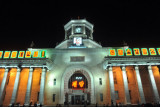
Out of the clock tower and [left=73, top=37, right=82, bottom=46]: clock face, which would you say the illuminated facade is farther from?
the clock tower

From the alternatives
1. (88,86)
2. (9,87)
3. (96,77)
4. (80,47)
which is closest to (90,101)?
(88,86)

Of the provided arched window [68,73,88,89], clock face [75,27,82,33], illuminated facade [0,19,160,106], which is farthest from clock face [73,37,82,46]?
arched window [68,73,88,89]

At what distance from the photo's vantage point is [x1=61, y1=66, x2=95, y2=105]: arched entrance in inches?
1101

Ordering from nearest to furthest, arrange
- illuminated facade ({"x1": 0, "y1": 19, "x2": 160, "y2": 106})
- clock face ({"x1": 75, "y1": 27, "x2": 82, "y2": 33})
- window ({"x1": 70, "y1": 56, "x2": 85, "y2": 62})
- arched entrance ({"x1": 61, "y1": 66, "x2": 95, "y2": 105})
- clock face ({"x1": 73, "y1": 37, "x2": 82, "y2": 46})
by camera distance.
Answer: illuminated facade ({"x1": 0, "y1": 19, "x2": 160, "y2": 106}) → arched entrance ({"x1": 61, "y1": 66, "x2": 95, "y2": 105}) → window ({"x1": 70, "y1": 56, "x2": 85, "y2": 62}) → clock face ({"x1": 73, "y1": 37, "x2": 82, "y2": 46}) → clock face ({"x1": 75, "y1": 27, "x2": 82, "y2": 33})

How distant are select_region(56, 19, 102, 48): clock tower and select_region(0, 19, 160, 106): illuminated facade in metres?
1.47

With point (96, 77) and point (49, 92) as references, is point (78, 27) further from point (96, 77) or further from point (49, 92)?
point (49, 92)

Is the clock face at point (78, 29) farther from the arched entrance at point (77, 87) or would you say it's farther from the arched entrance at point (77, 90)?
the arched entrance at point (77, 90)

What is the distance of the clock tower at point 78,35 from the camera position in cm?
3253

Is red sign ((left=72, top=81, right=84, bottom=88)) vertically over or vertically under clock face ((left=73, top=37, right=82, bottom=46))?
under

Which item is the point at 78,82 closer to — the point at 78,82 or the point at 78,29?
the point at 78,82

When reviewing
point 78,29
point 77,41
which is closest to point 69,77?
point 77,41

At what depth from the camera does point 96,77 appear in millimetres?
28906

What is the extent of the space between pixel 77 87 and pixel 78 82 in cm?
115

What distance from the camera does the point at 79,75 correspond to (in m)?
30.0
